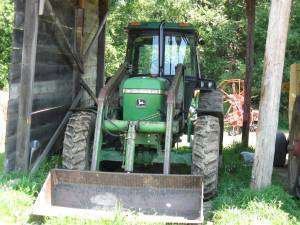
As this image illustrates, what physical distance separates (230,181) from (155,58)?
81.8 inches

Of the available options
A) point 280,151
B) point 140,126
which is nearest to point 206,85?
point 280,151

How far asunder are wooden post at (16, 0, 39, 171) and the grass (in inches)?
16.9

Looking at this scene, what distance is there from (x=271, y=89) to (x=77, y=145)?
2503 millimetres

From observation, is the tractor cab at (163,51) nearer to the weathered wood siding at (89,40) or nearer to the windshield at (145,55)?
the windshield at (145,55)

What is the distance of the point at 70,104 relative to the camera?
388 inches

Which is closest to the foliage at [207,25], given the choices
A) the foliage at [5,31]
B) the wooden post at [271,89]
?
the foliage at [5,31]

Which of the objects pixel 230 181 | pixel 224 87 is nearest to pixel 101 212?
pixel 230 181

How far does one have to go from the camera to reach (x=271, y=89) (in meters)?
6.49

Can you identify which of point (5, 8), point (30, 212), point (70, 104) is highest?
point (5, 8)

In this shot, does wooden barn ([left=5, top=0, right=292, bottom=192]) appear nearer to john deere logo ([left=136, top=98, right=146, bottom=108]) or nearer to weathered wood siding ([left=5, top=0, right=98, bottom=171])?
weathered wood siding ([left=5, top=0, right=98, bottom=171])

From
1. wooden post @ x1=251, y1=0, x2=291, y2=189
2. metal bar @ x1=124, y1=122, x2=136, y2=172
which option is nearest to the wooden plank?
metal bar @ x1=124, y1=122, x2=136, y2=172

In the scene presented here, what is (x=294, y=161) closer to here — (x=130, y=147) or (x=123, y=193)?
(x=130, y=147)

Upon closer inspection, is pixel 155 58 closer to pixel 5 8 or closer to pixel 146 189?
pixel 146 189

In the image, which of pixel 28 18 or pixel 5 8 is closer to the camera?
pixel 28 18
